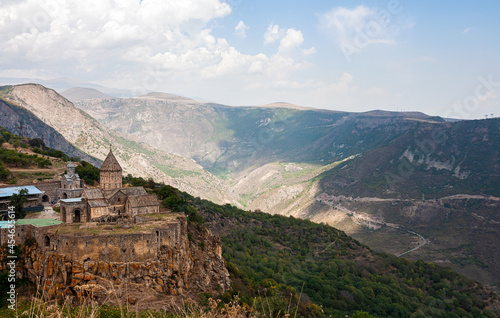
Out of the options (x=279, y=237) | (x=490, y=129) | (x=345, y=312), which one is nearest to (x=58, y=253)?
(x=345, y=312)

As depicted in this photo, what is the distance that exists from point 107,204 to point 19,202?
8.04m

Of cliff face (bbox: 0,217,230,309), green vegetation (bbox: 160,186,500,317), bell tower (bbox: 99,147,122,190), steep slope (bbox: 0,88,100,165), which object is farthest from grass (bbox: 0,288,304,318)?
steep slope (bbox: 0,88,100,165)

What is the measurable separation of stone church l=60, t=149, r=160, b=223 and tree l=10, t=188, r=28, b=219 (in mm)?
3957

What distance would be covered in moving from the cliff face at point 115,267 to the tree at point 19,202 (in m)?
6.97

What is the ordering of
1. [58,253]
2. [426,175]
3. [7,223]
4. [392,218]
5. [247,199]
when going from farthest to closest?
[247,199]
[426,175]
[392,218]
[7,223]
[58,253]

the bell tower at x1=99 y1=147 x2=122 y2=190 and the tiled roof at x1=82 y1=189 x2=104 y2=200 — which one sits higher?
the bell tower at x1=99 y1=147 x2=122 y2=190

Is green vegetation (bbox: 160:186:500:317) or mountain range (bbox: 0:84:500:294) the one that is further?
mountain range (bbox: 0:84:500:294)

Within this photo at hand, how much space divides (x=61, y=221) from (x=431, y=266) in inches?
2468

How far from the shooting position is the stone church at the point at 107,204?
31266 mm

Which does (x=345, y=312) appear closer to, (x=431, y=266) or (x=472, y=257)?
(x=431, y=266)

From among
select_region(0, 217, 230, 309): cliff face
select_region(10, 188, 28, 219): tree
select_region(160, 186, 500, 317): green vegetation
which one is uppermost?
select_region(10, 188, 28, 219): tree

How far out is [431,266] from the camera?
6719 centimetres

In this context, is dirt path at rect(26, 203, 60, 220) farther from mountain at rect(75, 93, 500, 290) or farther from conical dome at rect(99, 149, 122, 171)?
mountain at rect(75, 93, 500, 290)

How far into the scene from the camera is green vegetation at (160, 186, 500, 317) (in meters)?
46.5
